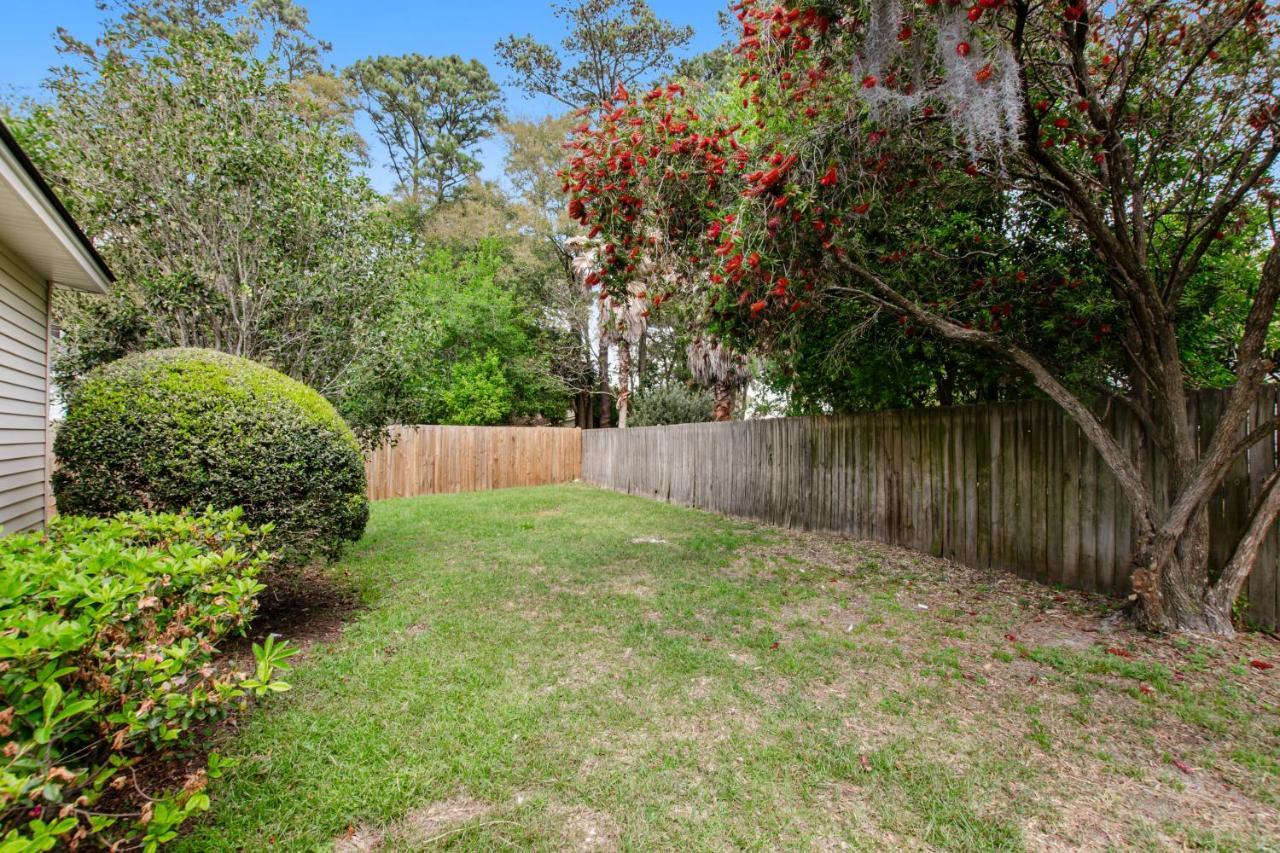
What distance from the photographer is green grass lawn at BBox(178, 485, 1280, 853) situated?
1.81 m

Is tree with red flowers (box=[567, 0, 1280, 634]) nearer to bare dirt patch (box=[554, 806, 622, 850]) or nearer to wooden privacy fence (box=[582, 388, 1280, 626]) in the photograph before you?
wooden privacy fence (box=[582, 388, 1280, 626])

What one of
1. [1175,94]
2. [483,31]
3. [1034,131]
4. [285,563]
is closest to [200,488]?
[285,563]

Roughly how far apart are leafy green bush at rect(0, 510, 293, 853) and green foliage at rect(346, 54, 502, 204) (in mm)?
18473

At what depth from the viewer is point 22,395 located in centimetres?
383

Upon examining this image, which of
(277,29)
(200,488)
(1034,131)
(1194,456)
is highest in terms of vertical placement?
(277,29)

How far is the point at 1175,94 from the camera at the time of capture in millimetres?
3588

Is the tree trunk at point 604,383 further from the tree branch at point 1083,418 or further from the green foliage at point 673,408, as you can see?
the tree branch at point 1083,418

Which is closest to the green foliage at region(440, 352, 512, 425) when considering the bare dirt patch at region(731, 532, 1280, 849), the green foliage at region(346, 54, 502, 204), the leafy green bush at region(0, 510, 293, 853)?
the green foliage at region(346, 54, 502, 204)

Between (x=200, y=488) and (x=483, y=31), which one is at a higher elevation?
(x=483, y=31)

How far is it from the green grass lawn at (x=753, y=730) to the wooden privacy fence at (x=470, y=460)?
23.1ft

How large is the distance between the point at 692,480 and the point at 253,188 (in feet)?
23.4

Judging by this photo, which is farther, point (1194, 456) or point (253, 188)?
point (253, 188)

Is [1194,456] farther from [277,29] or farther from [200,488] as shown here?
[277,29]

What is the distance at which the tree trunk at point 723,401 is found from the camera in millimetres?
11148
